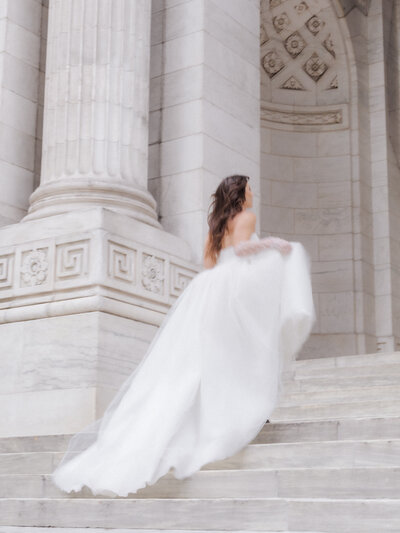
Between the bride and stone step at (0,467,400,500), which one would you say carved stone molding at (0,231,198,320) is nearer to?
the bride

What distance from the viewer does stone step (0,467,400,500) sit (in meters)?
4.44

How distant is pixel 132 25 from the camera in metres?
9.16

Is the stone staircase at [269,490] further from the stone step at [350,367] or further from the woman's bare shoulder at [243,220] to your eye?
the woman's bare shoulder at [243,220]

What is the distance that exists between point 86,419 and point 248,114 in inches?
172

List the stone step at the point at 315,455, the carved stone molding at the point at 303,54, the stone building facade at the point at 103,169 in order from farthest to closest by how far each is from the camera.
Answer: the carved stone molding at the point at 303,54 → the stone building facade at the point at 103,169 → the stone step at the point at 315,455

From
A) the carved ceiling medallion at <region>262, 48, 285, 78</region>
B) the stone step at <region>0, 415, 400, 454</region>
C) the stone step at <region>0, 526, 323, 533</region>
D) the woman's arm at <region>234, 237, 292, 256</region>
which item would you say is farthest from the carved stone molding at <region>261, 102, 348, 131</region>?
the stone step at <region>0, 526, 323, 533</region>

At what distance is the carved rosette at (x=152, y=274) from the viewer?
27.4 feet

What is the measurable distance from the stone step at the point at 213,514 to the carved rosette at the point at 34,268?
10.5 feet

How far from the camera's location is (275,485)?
4.76m

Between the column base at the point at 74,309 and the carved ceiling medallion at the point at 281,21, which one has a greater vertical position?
the carved ceiling medallion at the point at 281,21

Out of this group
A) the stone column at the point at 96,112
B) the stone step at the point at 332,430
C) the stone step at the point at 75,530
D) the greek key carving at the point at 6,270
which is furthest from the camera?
the stone column at the point at 96,112

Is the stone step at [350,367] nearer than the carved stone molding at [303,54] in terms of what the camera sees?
Yes

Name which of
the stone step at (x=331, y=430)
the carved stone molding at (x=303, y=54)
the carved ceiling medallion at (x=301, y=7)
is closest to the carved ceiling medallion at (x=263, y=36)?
the carved stone molding at (x=303, y=54)

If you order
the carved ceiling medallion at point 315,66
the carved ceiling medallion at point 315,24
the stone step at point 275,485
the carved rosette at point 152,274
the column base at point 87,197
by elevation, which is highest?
the carved ceiling medallion at point 315,24
